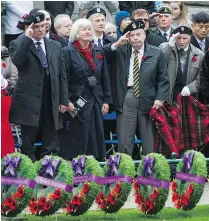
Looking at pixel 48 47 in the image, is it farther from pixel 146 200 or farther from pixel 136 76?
pixel 146 200

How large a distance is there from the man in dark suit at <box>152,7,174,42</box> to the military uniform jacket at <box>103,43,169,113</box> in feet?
5.11

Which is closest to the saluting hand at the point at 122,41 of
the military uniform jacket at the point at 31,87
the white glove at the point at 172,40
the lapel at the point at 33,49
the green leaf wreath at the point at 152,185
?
the white glove at the point at 172,40

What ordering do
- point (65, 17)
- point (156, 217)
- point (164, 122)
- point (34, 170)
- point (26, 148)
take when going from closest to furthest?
1. point (34, 170)
2. point (156, 217)
3. point (26, 148)
4. point (164, 122)
5. point (65, 17)

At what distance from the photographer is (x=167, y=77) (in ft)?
45.1

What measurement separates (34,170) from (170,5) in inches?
273

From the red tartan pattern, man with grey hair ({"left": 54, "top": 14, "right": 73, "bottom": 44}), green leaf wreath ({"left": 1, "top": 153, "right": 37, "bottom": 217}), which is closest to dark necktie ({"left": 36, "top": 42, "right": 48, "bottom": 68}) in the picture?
man with grey hair ({"left": 54, "top": 14, "right": 73, "bottom": 44})

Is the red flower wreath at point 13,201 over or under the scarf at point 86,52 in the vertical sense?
under

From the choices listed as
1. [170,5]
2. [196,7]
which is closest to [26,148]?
[170,5]

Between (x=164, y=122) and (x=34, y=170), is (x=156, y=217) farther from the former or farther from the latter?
(x=164, y=122)

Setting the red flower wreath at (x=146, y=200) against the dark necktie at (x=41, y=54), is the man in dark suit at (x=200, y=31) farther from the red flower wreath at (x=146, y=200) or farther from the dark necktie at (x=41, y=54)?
the red flower wreath at (x=146, y=200)

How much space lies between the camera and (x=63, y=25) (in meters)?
14.7

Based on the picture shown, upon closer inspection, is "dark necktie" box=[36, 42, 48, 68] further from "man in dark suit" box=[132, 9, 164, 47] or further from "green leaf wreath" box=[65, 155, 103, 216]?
"green leaf wreath" box=[65, 155, 103, 216]

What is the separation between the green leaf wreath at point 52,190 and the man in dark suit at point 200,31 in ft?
18.0

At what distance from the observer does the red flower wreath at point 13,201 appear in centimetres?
971
